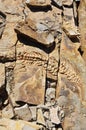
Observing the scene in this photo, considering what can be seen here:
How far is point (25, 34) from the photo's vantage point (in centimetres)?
788

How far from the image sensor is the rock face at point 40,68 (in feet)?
23.4

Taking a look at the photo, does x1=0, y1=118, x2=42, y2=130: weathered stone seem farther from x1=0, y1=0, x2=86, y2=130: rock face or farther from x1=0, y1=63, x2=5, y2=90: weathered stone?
x1=0, y1=63, x2=5, y2=90: weathered stone

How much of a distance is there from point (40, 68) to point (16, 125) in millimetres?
1539

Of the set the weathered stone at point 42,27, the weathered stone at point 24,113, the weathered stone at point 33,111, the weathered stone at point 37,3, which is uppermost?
the weathered stone at point 37,3

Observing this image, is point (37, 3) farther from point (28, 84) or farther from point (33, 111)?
point (33, 111)

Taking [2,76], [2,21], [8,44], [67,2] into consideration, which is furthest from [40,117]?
[67,2]

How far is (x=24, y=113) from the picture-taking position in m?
6.96

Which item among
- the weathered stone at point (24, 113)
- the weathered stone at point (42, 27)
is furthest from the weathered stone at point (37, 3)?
the weathered stone at point (24, 113)

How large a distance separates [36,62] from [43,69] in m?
0.19

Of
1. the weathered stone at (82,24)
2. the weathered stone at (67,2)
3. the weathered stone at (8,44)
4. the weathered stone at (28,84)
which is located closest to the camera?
the weathered stone at (28,84)

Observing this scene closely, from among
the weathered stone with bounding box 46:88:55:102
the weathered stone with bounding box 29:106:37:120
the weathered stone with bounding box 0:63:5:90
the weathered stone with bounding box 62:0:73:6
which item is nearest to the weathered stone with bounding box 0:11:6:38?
the weathered stone with bounding box 0:63:5:90

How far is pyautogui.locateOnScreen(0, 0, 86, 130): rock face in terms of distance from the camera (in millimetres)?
7129

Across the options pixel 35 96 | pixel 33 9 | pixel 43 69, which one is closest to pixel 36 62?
pixel 43 69

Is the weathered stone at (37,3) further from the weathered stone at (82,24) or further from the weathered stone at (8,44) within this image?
the weathered stone at (82,24)
